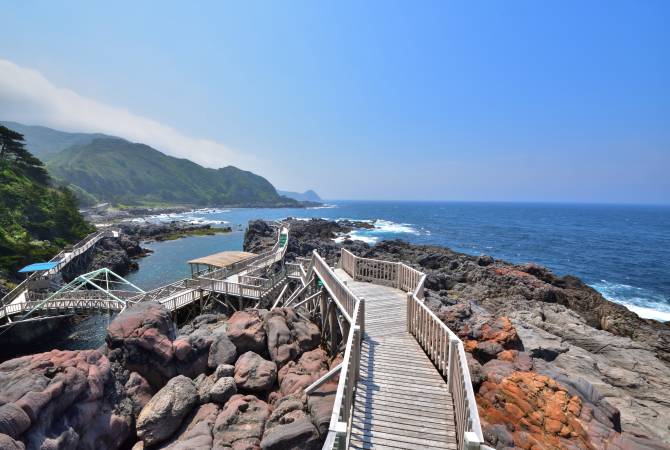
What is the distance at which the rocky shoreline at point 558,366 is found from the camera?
9344mm

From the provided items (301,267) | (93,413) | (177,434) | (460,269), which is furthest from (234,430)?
(460,269)

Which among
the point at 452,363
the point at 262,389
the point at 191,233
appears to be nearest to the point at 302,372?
the point at 262,389

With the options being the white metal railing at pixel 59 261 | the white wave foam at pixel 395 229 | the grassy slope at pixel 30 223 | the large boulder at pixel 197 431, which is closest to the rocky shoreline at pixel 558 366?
the large boulder at pixel 197 431

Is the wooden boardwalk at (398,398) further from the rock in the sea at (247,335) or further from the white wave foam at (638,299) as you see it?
the white wave foam at (638,299)

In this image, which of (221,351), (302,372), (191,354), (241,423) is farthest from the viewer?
(221,351)

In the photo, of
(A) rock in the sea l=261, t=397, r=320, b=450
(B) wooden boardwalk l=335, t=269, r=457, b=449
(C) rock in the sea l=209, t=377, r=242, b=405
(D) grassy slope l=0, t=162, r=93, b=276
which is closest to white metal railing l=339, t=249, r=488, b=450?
(B) wooden boardwalk l=335, t=269, r=457, b=449

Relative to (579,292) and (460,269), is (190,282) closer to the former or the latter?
(460,269)

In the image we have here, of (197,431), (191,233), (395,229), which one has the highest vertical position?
(197,431)

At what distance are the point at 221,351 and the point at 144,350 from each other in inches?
133

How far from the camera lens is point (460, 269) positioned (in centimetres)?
4178

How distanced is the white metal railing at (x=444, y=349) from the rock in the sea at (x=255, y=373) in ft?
20.5

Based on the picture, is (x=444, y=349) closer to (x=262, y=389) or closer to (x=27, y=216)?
(x=262, y=389)

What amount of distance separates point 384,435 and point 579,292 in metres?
38.0

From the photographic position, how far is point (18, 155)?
64688 mm
